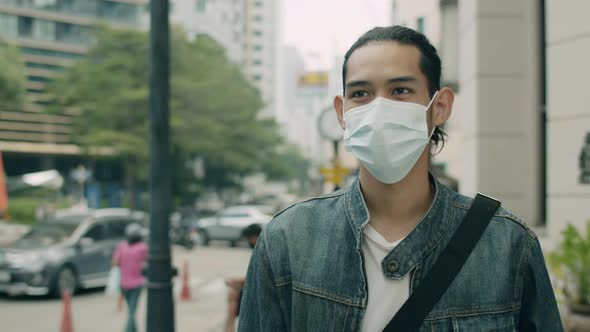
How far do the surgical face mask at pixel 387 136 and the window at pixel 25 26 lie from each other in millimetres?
60263

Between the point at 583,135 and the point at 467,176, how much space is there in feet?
11.4

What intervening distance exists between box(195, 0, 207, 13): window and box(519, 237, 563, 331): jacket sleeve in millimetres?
72424

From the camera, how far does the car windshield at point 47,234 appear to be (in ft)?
47.1

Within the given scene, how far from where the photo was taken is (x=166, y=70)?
6.15 metres

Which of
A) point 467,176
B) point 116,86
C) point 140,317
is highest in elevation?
point 116,86

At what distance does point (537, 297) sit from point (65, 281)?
13635 millimetres

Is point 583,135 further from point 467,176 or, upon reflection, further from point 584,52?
point 467,176

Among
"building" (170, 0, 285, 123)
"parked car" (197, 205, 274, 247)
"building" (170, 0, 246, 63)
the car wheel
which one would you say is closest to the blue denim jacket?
the car wheel

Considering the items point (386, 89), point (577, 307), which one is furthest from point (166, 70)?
point (386, 89)

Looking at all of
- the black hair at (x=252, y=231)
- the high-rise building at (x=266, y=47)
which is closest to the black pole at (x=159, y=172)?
the black hair at (x=252, y=231)

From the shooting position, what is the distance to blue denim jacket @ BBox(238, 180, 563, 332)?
1.73 meters

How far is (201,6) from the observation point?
7231cm

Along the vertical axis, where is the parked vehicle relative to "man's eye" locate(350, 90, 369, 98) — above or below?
below

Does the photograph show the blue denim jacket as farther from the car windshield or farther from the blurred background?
the car windshield
